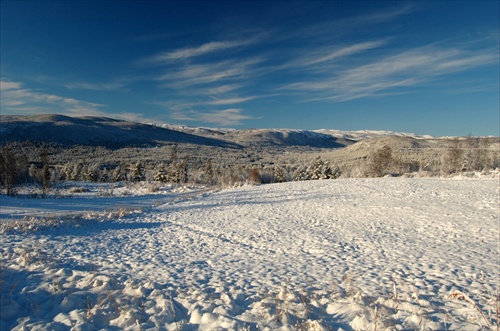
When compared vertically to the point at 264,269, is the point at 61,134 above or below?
above

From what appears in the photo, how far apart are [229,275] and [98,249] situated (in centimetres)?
440

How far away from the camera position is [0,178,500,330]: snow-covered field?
4.38m

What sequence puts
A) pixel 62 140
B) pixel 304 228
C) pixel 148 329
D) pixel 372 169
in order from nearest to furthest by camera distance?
pixel 148 329 < pixel 304 228 < pixel 372 169 < pixel 62 140

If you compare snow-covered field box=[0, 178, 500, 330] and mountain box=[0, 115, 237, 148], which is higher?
mountain box=[0, 115, 237, 148]

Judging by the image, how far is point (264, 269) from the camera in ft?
23.1

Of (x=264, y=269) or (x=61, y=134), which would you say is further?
(x=61, y=134)

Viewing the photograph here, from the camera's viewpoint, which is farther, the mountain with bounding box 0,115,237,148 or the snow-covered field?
the mountain with bounding box 0,115,237,148

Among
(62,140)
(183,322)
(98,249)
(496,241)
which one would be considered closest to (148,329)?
(183,322)

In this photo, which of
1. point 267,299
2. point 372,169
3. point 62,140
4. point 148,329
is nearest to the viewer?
point 148,329

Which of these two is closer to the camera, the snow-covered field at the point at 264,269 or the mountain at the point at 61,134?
the snow-covered field at the point at 264,269

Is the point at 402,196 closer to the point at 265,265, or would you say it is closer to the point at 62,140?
the point at 265,265

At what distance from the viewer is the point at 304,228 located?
447 inches

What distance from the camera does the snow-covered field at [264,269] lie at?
4379 millimetres

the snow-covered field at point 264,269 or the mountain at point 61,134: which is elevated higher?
the mountain at point 61,134
